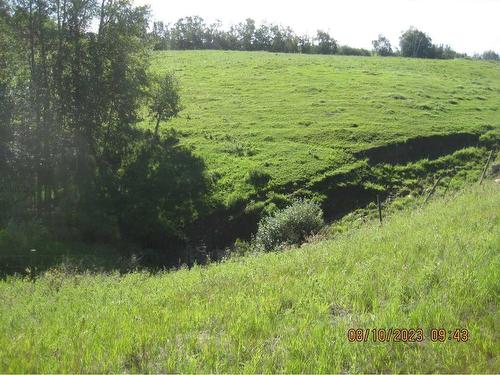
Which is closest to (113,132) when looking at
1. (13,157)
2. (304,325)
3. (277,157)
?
(13,157)

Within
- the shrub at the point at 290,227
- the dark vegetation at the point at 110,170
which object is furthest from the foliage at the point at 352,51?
the shrub at the point at 290,227

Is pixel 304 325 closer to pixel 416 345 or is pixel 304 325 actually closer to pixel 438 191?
pixel 416 345

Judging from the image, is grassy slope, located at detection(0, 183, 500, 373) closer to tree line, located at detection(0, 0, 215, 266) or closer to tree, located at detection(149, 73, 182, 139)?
tree line, located at detection(0, 0, 215, 266)

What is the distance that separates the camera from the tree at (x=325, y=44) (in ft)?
355

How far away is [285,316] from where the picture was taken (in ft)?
23.0

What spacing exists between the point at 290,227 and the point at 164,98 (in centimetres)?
1564

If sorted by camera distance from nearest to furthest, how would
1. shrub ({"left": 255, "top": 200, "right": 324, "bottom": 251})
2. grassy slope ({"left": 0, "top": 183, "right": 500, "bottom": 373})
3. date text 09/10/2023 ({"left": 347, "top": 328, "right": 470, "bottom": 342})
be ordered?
1. grassy slope ({"left": 0, "top": 183, "right": 500, "bottom": 373})
2. date text 09/10/2023 ({"left": 347, "top": 328, "right": 470, "bottom": 342})
3. shrub ({"left": 255, "top": 200, "right": 324, "bottom": 251})

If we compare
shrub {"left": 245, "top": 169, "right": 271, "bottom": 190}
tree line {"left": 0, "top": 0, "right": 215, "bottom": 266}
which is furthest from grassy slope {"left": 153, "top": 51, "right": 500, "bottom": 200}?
tree line {"left": 0, "top": 0, "right": 215, "bottom": 266}

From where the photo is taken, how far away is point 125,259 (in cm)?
2002

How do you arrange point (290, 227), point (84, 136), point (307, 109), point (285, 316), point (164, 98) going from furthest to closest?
point (307, 109) < point (164, 98) < point (84, 136) < point (290, 227) < point (285, 316)

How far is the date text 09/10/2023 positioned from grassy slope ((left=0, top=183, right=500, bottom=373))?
102 mm

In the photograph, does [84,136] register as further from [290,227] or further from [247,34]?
[247,34]

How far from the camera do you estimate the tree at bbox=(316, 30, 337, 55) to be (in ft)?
355

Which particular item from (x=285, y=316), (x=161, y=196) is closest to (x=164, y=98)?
(x=161, y=196)
